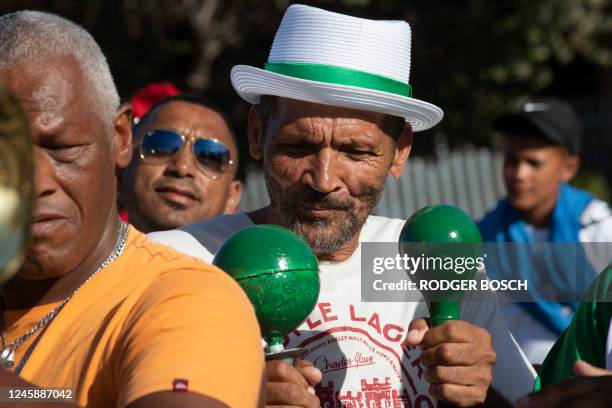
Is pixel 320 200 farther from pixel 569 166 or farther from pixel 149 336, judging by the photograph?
pixel 569 166

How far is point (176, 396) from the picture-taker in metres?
2.10

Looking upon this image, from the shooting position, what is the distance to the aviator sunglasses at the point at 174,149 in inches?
204

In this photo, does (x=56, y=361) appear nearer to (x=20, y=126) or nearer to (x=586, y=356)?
(x=20, y=126)

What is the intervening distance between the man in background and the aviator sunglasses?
1.61 metres

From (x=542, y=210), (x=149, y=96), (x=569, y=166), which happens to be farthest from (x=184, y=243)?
(x=569, y=166)

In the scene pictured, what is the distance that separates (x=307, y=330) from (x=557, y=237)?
3.62m

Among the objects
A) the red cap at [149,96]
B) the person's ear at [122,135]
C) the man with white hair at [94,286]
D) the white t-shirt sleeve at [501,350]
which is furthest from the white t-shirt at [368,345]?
the red cap at [149,96]

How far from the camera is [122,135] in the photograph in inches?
113

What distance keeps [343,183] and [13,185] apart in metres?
1.72

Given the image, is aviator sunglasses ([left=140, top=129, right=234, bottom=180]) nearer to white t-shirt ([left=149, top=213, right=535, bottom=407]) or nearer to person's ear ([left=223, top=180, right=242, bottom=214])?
person's ear ([left=223, top=180, right=242, bottom=214])

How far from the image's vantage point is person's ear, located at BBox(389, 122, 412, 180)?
3.72 metres

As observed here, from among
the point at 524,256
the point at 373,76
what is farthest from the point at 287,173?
the point at 524,256

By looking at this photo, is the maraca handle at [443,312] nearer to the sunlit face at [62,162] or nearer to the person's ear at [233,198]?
the sunlit face at [62,162]

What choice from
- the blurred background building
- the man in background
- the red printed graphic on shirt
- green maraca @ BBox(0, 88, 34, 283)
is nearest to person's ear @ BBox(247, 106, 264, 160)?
the red printed graphic on shirt
